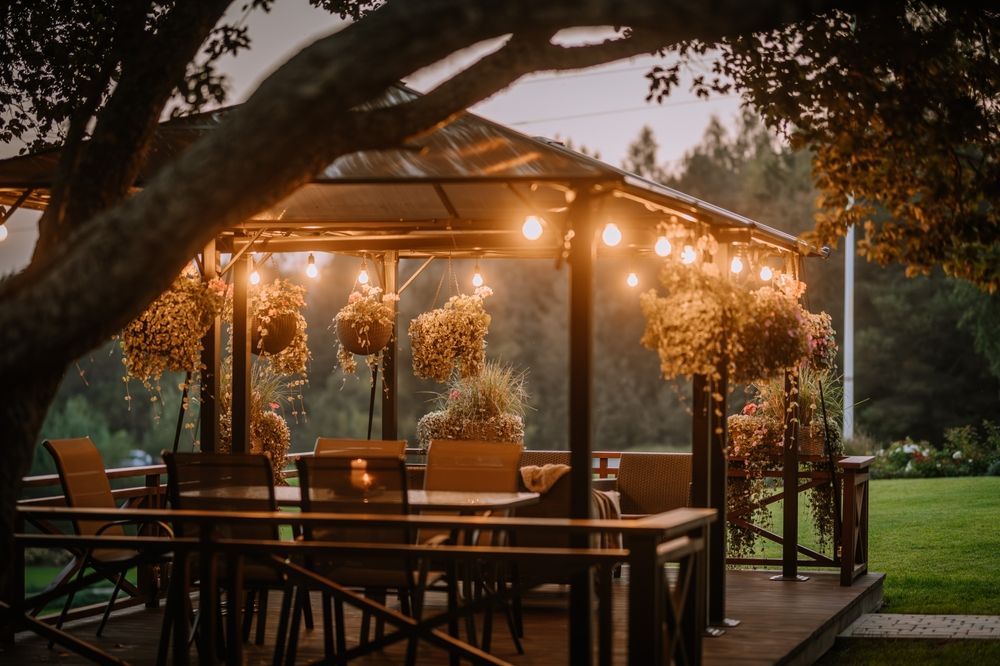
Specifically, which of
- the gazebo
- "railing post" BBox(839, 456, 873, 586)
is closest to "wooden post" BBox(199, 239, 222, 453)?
the gazebo

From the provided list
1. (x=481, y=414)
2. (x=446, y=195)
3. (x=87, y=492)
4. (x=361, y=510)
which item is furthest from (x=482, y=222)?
(x=481, y=414)

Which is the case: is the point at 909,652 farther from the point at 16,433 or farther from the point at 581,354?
the point at 16,433

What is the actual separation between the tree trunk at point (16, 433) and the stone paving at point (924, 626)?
596 cm

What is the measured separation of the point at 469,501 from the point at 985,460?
1629 centimetres

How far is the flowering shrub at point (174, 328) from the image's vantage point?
759 cm

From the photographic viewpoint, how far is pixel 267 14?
24.6 feet

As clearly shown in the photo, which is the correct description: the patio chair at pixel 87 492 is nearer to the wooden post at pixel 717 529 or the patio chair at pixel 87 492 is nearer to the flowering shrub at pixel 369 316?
the flowering shrub at pixel 369 316

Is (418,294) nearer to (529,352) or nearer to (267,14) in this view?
(529,352)

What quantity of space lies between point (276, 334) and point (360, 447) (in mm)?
1647

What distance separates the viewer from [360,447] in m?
8.04

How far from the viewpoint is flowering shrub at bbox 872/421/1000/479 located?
20.6 meters

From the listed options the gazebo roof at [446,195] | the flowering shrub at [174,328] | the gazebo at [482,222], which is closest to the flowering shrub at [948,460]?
the gazebo at [482,222]

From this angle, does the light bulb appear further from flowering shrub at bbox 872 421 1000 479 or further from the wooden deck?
flowering shrub at bbox 872 421 1000 479

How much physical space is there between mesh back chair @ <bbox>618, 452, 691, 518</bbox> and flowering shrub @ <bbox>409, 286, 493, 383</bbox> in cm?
160
